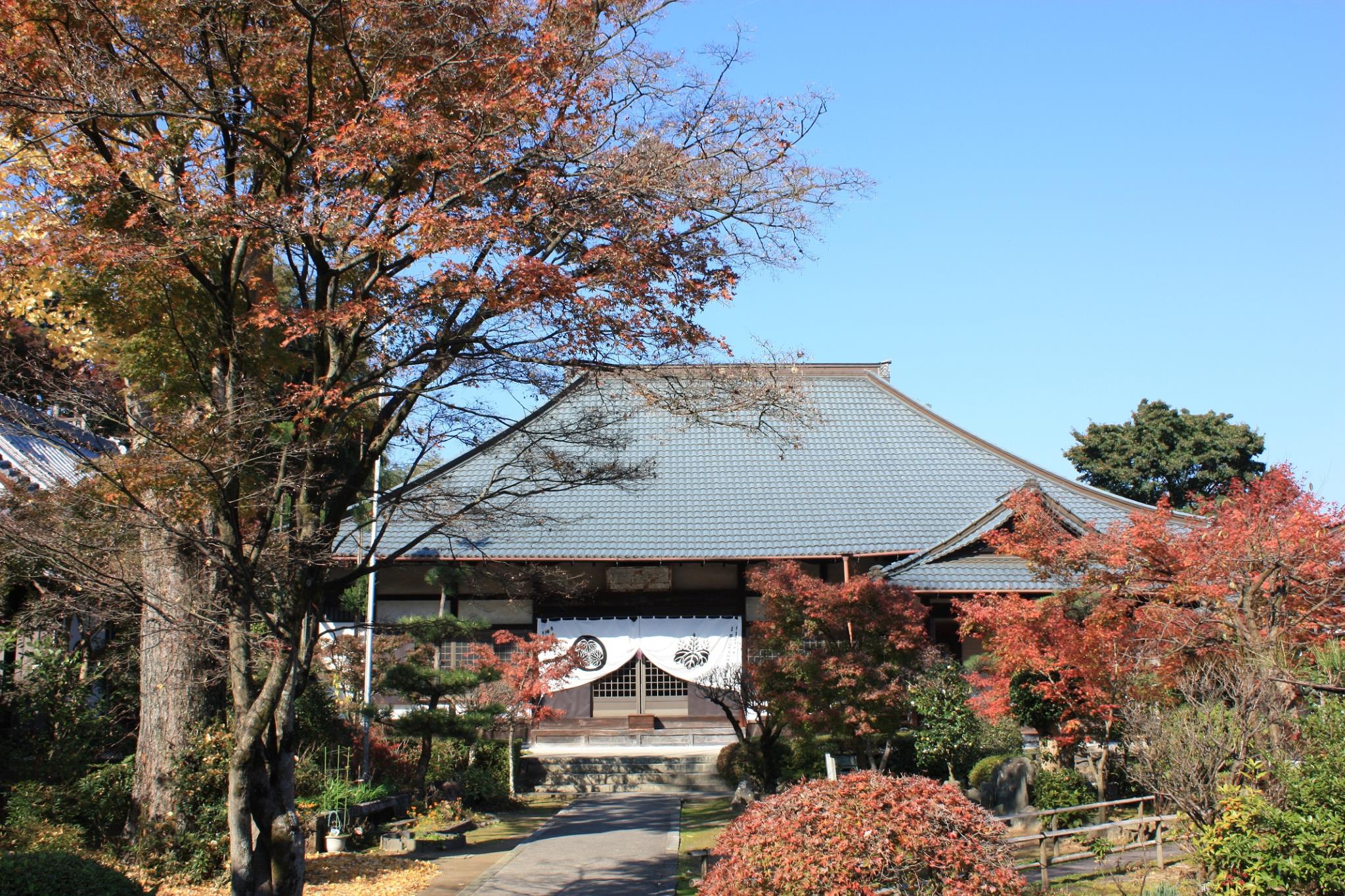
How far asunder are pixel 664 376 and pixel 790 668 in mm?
5945

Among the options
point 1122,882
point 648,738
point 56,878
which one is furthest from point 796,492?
point 56,878

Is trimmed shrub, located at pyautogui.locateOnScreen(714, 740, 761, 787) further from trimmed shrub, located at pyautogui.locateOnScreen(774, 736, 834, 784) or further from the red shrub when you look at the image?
the red shrub

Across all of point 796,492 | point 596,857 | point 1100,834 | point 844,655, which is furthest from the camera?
point 796,492

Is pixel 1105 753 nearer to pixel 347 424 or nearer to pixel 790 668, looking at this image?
pixel 790 668

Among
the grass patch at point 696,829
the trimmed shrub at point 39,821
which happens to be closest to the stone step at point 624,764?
the grass patch at point 696,829

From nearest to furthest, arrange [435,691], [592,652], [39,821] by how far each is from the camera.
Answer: [39,821] < [435,691] < [592,652]

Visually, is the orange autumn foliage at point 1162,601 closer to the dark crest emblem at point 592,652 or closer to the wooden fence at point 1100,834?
the wooden fence at point 1100,834

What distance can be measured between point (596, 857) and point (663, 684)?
8.55 meters

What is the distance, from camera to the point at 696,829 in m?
13.1

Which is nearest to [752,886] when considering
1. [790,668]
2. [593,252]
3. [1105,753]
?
[593,252]

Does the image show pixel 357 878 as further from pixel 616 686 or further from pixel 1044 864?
pixel 616 686

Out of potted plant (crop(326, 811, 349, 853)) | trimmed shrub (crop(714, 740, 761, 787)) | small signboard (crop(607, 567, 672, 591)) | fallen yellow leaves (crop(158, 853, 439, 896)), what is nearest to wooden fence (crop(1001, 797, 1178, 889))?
trimmed shrub (crop(714, 740, 761, 787))

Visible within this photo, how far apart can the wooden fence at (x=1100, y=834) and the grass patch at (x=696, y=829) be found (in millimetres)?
3089

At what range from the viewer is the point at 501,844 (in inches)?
489
